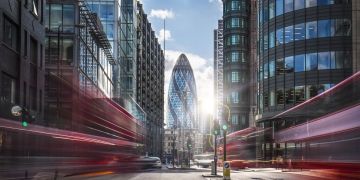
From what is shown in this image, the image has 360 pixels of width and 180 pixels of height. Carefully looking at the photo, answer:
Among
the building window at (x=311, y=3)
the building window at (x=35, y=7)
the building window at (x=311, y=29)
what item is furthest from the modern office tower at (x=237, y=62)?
the building window at (x=35, y=7)

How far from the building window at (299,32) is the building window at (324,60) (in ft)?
11.8

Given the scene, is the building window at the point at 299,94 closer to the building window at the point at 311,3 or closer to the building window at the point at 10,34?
the building window at the point at 311,3

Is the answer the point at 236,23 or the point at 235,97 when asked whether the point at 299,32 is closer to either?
the point at 235,97

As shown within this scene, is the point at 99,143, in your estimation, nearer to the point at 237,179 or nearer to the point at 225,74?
the point at 237,179

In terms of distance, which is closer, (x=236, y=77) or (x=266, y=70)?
(x=266, y=70)

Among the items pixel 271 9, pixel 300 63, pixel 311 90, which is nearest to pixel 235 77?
pixel 271 9

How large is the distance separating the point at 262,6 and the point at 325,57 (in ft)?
51.3

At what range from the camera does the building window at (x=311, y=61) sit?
71.6m

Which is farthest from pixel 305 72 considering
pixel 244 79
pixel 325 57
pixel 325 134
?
pixel 325 134

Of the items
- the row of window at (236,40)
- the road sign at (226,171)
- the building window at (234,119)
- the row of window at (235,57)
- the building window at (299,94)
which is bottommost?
the road sign at (226,171)

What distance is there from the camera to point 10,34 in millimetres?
40969

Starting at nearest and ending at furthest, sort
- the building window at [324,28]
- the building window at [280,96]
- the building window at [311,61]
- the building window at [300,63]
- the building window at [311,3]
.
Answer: the building window at [324,28] < the building window at [311,61] < the building window at [311,3] < the building window at [300,63] < the building window at [280,96]

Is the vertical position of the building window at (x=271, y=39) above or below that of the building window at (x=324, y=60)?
above

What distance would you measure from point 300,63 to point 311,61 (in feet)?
5.49
